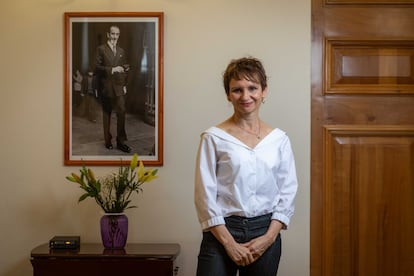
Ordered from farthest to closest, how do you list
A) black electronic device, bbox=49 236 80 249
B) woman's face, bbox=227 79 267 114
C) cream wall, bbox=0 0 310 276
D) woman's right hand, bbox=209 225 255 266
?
cream wall, bbox=0 0 310 276, black electronic device, bbox=49 236 80 249, woman's face, bbox=227 79 267 114, woman's right hand, bbox=209 225 255 266

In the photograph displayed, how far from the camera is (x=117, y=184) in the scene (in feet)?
9.77

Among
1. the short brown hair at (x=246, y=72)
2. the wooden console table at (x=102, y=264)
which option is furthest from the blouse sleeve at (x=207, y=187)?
the wooden console table at (x=102, y=264)

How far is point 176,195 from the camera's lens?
10.3 ft

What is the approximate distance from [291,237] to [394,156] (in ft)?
2.28

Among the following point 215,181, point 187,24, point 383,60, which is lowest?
point 215,181

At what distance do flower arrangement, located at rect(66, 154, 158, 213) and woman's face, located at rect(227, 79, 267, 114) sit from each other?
0.83 metres

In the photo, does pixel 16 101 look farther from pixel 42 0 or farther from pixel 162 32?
pixel 162 32

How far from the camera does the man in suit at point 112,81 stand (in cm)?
313

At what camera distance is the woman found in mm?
2209

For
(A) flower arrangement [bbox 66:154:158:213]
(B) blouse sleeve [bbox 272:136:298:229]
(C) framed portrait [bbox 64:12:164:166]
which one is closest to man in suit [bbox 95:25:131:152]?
(C) framed portrait [bbox 64:12:164:166]

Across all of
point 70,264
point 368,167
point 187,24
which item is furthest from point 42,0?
point 368,167

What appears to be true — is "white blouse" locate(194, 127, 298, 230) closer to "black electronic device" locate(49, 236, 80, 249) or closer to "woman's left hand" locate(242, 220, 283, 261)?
"woman's left hand" locate(242, 220, 283, 261)

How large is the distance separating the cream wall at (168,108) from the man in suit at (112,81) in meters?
0.17

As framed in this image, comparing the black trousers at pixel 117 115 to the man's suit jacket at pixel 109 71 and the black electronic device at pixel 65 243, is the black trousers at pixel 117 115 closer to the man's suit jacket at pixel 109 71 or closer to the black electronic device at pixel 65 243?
the man's suit jacket at pixel 109 71
